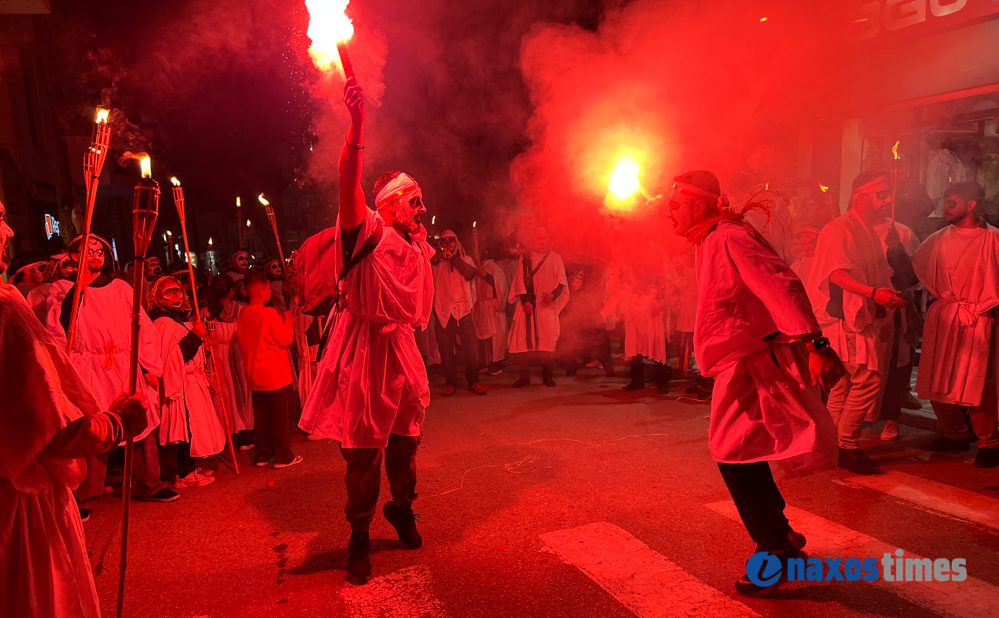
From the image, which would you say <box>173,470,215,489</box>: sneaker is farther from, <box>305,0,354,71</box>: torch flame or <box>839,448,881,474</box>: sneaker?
<box>839,448,881,474</box>: sneaker

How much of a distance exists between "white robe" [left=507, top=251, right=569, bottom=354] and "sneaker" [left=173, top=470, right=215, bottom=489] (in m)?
4.82

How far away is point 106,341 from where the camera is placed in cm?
525

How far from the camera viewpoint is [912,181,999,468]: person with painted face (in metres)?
5.32

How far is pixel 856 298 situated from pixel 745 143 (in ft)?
19.6

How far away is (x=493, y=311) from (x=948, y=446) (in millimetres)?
6342

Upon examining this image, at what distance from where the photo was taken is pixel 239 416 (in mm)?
7047

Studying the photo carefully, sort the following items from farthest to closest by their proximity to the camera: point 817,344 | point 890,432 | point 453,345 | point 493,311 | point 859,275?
1. point 493,311
2. point 453,345
3. point 890,432
4. point 859,275
5. point 817,344

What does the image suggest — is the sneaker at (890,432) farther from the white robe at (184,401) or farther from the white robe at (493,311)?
the white robe at (184,401)

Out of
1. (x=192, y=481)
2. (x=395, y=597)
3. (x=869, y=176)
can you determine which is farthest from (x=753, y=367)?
(x=192, y=481)

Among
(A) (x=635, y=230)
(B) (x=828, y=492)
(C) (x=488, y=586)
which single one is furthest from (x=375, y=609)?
(A) (x=635, y=230)

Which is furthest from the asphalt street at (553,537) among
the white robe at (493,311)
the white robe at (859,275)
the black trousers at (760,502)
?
the white robe at (493,311)

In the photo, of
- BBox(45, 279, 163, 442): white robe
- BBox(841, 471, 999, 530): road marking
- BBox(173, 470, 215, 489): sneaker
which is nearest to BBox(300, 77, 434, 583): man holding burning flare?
BBox(45, 279, 163, 442): white robe

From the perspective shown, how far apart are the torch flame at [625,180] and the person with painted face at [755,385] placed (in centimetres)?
446

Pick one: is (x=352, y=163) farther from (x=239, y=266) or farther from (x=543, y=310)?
(x=543, y=310)
